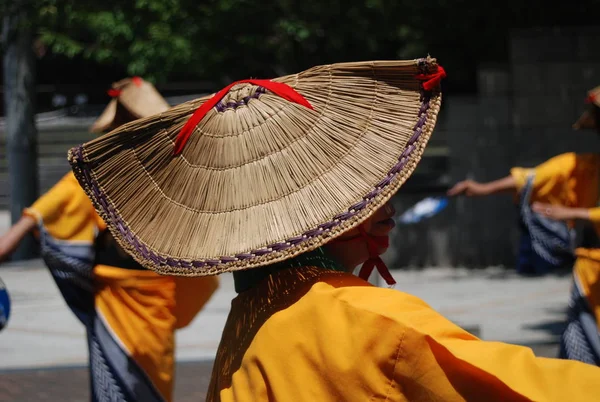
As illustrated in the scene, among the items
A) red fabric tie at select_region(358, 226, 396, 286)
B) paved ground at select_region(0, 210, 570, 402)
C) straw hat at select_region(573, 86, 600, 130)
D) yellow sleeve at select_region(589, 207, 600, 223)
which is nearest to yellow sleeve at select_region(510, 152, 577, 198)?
straw hat at select_region(573, 86, 600, 130)

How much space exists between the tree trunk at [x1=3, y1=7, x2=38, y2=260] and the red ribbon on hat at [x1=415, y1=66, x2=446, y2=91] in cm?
1236

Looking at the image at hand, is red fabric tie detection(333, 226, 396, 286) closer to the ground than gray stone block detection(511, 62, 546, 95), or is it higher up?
higher up

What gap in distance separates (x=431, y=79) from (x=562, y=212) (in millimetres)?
3279

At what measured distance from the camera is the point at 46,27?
1174 cm

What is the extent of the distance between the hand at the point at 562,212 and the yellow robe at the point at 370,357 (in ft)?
10.6

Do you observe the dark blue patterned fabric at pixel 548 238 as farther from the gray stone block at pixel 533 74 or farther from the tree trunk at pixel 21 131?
the tree trunk at pixel 21 131

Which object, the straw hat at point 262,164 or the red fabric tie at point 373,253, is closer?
the straw hat at point 262,164

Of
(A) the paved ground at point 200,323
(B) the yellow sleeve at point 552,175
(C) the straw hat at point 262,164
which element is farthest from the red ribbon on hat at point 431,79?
(A) the paved ground at point 200,323

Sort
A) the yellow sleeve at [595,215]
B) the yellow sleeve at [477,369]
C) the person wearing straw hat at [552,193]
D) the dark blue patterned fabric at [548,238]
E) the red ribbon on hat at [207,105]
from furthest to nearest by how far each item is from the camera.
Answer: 1. the dark blue patterned fabric at [548,238]
2. the person wearing straw hat at [552,193]
3. the yellow sleeve at [595,215]
4. the red ribbon on hat at [207,105]
5. the yellow sleeve at [477,369]

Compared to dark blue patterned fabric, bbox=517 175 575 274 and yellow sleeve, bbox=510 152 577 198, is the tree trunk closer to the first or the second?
dark blue patterned fabric, bbox=517 175 575 274

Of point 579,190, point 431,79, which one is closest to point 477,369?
point 431,79

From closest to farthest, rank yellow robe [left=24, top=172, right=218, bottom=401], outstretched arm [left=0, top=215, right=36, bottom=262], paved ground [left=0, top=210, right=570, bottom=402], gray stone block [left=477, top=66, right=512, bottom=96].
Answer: outstretched arm [left=0, top=215, right=36, bottom=262], yellow robe [left=24, top=172, right=218, bottom=401], paved ground [left=0, top=210, right=570, bottom=402], gray stone block [left=477, top=66, right=512, bottom=96]

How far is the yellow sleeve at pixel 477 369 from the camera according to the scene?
1643mm

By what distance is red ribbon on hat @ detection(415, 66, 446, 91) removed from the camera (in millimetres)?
1907
